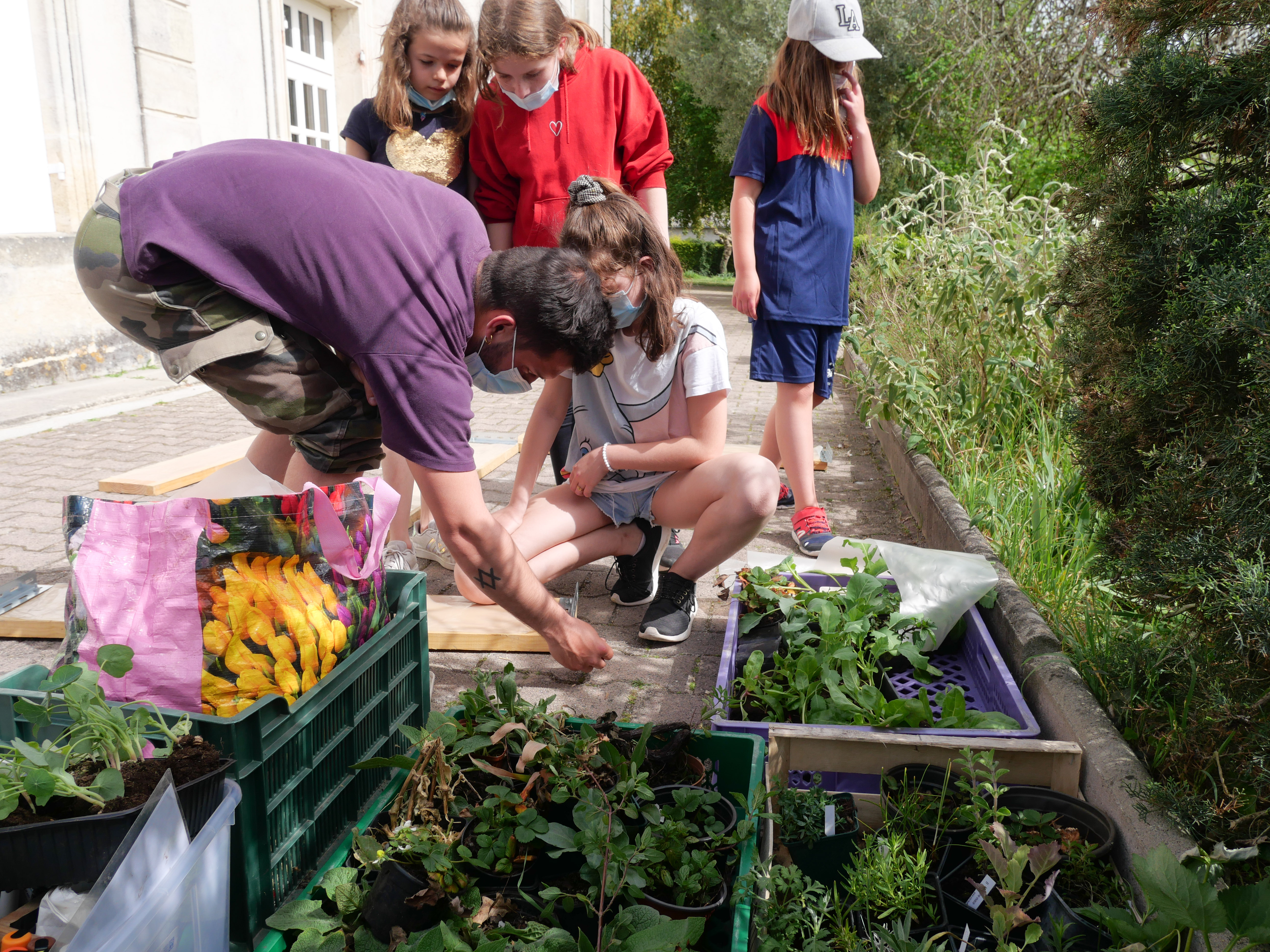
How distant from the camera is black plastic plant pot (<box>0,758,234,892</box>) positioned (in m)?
1.26

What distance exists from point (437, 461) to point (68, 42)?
652 centimetres

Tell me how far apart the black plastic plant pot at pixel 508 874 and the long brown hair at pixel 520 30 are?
2312mm

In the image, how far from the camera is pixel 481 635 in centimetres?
287

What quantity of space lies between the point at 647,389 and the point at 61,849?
6.57ft

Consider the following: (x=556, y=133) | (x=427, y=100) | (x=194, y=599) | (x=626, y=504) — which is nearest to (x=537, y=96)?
(x=556, y=133)

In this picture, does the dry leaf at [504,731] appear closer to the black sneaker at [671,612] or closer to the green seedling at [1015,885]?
the green seedling at [1015,885]

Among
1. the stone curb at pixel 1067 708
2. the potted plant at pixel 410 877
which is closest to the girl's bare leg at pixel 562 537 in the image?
the stone curb at pixel 1067 708

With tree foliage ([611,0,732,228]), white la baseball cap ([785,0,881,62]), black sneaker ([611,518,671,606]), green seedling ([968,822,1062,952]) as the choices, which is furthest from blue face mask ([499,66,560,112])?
tree foliage ([611,0,732,228])

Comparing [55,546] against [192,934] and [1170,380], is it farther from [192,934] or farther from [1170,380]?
[1170,380]

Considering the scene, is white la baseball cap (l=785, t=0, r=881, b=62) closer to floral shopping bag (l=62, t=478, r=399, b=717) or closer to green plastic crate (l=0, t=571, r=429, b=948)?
green plastic crate (l=0, t=571, r=429, b=948)

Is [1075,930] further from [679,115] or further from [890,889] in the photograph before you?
[679,115]

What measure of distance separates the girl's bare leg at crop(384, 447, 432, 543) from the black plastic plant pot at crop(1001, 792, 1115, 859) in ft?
7.21

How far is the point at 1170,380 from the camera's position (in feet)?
5.28

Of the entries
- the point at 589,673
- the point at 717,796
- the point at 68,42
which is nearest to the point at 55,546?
the point at 589,673
